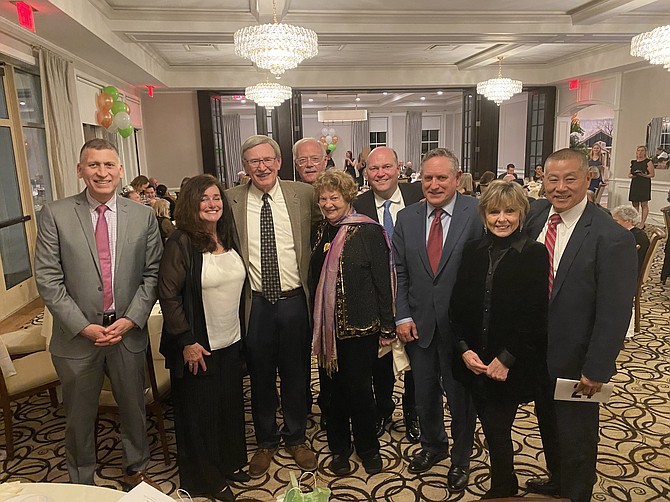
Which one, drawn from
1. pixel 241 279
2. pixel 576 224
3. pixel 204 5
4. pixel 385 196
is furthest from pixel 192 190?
pixel 204 5

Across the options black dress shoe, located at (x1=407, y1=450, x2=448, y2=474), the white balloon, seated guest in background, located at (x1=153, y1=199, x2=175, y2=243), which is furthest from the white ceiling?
black dress shoe, located at (x1=407, y1=450, x2=448, y2=474)

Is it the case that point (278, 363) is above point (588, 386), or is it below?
below

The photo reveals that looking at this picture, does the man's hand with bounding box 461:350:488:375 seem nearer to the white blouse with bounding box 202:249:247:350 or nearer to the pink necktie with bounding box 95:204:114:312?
the white blouse with bounding box 202:249:247:350

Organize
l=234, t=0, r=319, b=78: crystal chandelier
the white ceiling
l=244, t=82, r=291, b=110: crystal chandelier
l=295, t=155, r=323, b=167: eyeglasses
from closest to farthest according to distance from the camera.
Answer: l=295, t=155, r=323, b=167: eyeglasses < l=234, t=0, r=319, b=78: crystal chandelier < the white ceiling < l=244, t=82, r=291, b=110: crystal chandelier

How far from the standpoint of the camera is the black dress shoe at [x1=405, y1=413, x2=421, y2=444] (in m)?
2.97

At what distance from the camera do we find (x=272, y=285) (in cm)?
254

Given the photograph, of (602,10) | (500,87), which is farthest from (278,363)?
(500,87)

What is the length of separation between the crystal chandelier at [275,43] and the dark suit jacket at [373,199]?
9.43ft

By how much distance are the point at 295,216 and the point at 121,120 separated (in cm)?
652

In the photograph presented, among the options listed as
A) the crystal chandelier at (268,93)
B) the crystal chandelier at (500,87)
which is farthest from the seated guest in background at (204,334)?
the crystal chandelier at (500,87)

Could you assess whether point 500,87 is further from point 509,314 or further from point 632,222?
point 509,314

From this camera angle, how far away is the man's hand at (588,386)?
6.42ft

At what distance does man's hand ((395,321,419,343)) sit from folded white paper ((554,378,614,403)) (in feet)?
2.30

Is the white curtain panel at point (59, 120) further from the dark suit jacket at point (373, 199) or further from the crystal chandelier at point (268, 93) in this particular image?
the dark suit jacket at point (373, 199)
